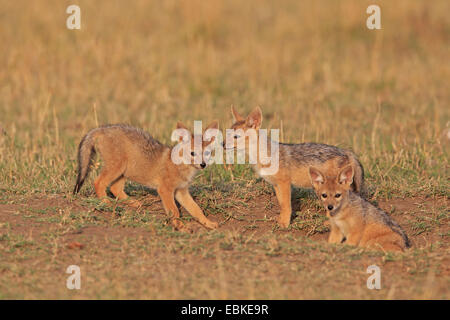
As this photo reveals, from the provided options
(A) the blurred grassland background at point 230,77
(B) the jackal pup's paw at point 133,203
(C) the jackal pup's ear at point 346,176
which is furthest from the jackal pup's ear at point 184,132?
(C) the jackal pup's ear at point 346,176

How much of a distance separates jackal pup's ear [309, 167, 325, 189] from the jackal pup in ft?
1.15

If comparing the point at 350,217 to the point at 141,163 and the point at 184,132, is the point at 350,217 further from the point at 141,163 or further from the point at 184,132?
the point at 141,163

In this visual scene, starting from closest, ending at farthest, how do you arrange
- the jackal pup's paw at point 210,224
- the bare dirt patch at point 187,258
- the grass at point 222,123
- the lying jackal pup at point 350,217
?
the bare dirt patch at point 187,258 → the grass at point 222,123 → the lying jackal pup at point 350,217 → the jackal pup's paw at point 210,224

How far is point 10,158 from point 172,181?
2696mm

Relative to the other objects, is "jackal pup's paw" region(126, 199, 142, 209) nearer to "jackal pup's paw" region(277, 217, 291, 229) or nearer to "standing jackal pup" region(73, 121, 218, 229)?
"standing jackal pup" region(73, 121, 218, 229)

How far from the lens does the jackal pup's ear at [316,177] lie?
22.5ft

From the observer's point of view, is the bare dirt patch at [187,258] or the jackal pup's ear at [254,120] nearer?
the bare dirt patch at [187,258]

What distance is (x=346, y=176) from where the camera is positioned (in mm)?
6863

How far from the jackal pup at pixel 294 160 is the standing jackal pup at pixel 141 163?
0.36 metres

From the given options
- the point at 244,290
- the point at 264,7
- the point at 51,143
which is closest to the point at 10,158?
the point at 51,143

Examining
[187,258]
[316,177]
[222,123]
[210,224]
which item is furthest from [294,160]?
[222,123]

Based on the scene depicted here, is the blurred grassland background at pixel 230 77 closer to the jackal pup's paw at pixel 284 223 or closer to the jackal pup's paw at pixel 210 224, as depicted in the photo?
the jackal pup's paw at pixel 210 224

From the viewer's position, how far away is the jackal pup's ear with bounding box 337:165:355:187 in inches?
268

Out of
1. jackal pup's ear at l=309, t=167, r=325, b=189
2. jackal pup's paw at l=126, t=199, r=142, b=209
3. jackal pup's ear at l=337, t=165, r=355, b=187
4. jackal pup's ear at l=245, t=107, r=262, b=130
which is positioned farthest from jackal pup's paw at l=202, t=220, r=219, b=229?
jackal pup's ear at l=337, t=165, r=355, b=187
